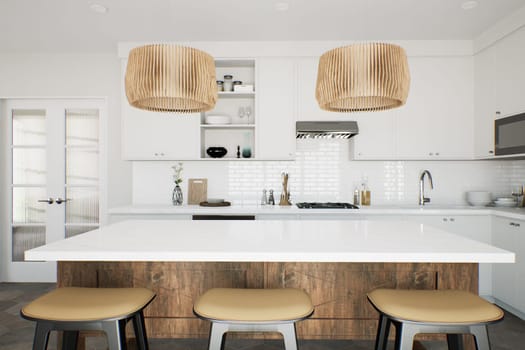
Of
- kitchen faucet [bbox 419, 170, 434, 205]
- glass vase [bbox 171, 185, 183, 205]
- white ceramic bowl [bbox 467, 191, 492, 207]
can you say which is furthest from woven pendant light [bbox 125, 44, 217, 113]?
white ceramic bowl [bbox 467, 191, 492, 207]

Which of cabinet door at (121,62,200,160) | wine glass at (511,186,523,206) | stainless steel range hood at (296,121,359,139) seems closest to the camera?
stainless steel range hood at (296,121,359,139)

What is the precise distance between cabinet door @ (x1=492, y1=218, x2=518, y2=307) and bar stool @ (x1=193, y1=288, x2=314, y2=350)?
2.59 m

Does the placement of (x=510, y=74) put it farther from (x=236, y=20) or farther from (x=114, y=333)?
(x=114, y=333)

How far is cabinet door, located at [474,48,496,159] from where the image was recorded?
11.3 feet

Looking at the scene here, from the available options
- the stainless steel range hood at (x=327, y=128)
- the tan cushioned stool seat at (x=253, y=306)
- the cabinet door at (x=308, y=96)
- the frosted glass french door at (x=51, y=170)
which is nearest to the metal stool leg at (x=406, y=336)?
the tan cushioned stool seat at (x=253, y=306)

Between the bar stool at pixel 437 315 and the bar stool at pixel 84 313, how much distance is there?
1.09 m

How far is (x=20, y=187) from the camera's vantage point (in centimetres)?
414

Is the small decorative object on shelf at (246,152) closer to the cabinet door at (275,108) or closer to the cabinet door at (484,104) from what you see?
the cabinet door at (275,108)

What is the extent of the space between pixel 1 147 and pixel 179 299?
146 inches

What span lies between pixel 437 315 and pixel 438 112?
2.96m

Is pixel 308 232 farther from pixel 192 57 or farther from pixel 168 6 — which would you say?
pixel 168 6

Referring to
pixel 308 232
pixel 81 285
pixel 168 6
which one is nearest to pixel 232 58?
pixel 168 6

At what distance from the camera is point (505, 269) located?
3100 millimetres

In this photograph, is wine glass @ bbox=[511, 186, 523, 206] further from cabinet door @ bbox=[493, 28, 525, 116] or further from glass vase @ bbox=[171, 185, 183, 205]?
glass vase @ bbox=[171, 185, 183, 205]
